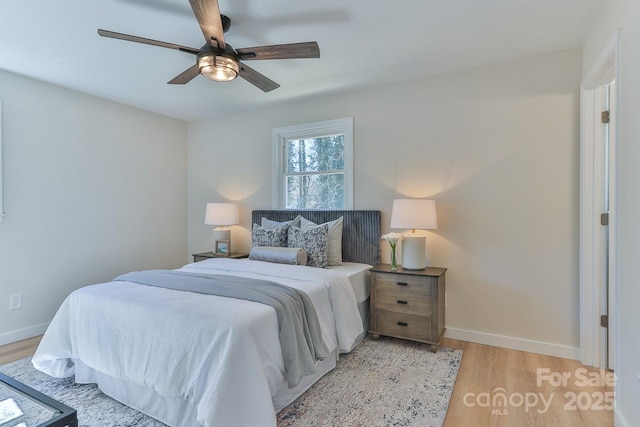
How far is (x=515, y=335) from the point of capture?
2.86 m

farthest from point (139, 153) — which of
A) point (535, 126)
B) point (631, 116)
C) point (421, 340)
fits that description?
point (631, 116)

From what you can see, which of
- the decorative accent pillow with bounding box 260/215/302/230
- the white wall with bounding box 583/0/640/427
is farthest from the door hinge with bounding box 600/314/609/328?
the decorative accent pillow with bounding box 260/215/302/230

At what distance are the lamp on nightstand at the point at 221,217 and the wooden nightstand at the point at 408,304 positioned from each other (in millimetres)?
2021

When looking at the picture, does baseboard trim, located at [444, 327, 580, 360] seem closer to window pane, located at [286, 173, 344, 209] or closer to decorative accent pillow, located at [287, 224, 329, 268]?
decorative accent pillow, located at [287, 224, 329, 268]

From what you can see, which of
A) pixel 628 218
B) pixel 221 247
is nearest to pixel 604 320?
pixel 628 218

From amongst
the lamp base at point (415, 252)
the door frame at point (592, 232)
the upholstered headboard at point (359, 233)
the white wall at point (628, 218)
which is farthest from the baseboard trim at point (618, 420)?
the upholstered headboard at point (359, 233)

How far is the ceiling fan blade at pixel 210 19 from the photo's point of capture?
1.61 meters

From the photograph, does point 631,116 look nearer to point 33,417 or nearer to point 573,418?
point 573,418

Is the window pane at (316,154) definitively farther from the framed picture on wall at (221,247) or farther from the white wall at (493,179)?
the framed picture on wall at (221,247)

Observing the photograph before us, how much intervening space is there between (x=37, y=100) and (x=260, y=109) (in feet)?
7.39

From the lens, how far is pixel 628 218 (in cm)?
168

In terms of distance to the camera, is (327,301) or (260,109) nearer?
(327,301)

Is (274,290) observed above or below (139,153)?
below

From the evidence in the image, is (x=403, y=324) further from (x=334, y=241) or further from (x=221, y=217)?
(x=221, y=217)
